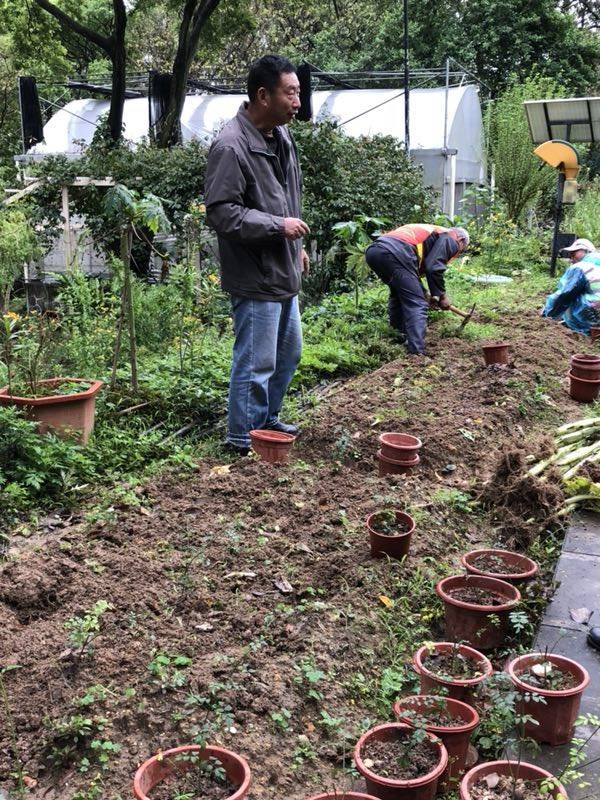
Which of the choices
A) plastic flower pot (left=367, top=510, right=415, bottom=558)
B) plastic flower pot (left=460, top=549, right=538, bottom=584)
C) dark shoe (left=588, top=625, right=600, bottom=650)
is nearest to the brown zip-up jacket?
plastic flower pot (left=367, top=510, right=415, bottom=558)

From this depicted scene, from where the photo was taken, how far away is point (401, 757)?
7.41 feet

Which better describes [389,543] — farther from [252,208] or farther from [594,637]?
[252,208]

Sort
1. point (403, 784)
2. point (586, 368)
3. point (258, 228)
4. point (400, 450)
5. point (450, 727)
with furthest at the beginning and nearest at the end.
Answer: point (586, 368) < point (400, 450) < point (258, 228) < point (450, 727) < point (403, 784)

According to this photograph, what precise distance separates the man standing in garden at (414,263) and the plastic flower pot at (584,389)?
5.89 feet

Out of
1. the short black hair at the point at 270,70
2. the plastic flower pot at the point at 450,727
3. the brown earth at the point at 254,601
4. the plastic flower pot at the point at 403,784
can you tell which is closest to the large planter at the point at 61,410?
the brown earth at the point at 254,601

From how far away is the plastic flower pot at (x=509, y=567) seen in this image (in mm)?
3326

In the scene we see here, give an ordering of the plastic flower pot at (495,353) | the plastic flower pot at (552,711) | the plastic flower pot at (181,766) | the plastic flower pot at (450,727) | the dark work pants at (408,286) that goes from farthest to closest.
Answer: the dark work pants at (408,286), the plastic flower pot at (495,353), the plastic flower pot at (552,711), the plastic flower pot at (450,727), the plastic flower pot at (181,766)

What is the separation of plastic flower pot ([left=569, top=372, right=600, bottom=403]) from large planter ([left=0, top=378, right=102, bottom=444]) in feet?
12.6

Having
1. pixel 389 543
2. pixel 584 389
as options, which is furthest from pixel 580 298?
pixel 389 543

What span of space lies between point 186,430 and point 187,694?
3095 millimetres

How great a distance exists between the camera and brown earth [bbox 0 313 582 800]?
2430 mm

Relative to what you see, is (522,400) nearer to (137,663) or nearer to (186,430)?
(186,430)

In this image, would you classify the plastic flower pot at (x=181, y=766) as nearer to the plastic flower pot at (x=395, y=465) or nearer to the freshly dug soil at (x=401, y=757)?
the freshly dug soil at (x=401, y=757)

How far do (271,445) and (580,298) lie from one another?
6.03 metres
